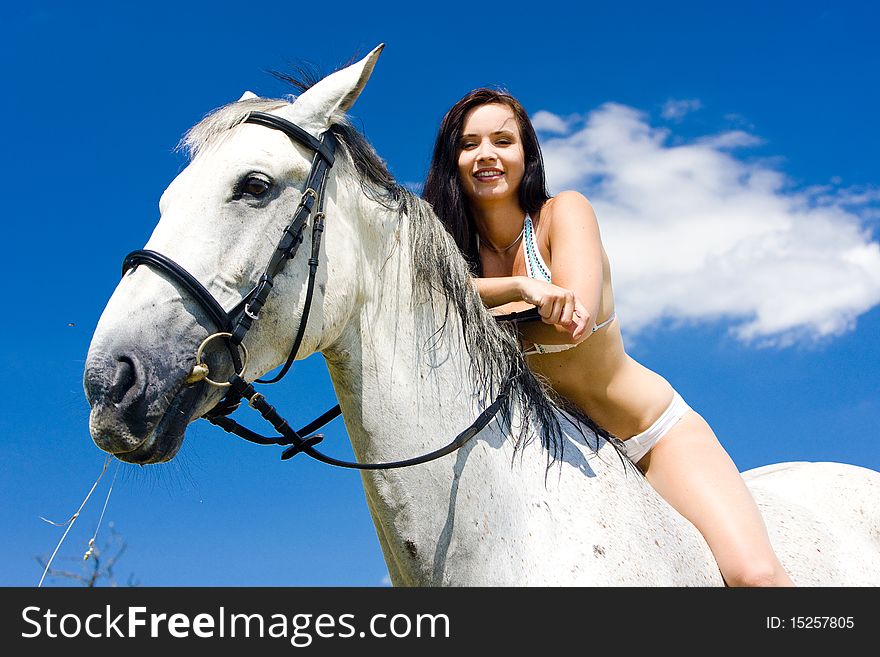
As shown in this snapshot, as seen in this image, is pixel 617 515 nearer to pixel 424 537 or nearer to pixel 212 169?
pixel 424 537

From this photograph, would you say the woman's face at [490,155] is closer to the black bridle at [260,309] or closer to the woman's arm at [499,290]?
the woman's arm at [499,290]

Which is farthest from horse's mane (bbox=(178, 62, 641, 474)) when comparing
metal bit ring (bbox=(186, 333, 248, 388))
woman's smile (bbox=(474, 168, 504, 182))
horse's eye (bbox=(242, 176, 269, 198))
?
metal bit ring (bbox=(186, 333, 248, 388))

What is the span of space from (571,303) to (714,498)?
111 cm

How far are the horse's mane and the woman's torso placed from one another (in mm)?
271

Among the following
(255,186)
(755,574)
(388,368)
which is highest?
(255,186)

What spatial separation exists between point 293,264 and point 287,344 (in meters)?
0.28

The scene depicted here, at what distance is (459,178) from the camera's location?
153 inches

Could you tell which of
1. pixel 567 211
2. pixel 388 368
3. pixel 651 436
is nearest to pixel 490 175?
pixel 567 211

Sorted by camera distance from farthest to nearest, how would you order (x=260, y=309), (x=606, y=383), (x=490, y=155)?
(x=490, y=155), (x=606, y=383), (x=260, y=309)

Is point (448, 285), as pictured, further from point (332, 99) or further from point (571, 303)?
point (332, 99)

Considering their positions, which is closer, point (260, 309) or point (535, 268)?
point (260, 309)

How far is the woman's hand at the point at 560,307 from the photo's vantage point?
10.2 feet

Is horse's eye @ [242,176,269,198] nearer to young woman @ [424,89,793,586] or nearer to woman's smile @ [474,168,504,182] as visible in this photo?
young woman @ [424,89,793,586]

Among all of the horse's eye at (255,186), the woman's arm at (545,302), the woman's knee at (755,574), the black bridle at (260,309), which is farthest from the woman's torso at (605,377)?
the horse's eye at (255,186)
